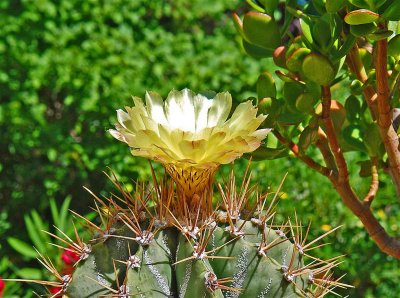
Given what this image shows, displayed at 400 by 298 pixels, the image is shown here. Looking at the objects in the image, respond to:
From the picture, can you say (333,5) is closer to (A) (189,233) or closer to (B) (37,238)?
(A) (189,233)

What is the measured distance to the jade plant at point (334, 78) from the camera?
1488 mm

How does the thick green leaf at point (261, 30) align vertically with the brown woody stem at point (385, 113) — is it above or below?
above

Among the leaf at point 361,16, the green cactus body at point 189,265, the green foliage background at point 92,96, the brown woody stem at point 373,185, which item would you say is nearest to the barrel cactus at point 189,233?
the green cactus body at point 189,265

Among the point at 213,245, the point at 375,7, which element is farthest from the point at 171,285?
the point at 375,7

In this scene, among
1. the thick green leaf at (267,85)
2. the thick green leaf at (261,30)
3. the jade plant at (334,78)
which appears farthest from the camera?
the thick green leaf at (267,85)

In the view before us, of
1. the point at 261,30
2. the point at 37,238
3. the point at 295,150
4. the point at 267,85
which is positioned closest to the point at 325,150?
the point at 295,150

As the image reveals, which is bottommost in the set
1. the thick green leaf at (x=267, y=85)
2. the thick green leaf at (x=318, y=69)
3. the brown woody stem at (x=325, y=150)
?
the brown woody stem at (x=325, y=150)

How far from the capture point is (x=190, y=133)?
143 centimetres

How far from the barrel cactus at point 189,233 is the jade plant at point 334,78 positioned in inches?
6.0

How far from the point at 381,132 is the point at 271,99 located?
9.1 inches

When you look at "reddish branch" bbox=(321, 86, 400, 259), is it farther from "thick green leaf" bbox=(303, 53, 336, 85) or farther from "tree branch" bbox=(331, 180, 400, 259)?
"thick green leaf" bbox=(303, 53, 336, 85)

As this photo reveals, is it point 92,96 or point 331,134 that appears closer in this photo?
Answer: point 331,134

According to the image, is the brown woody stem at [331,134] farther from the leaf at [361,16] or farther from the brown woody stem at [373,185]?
the leaf at [361,16]

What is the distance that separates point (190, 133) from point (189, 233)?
18cm
